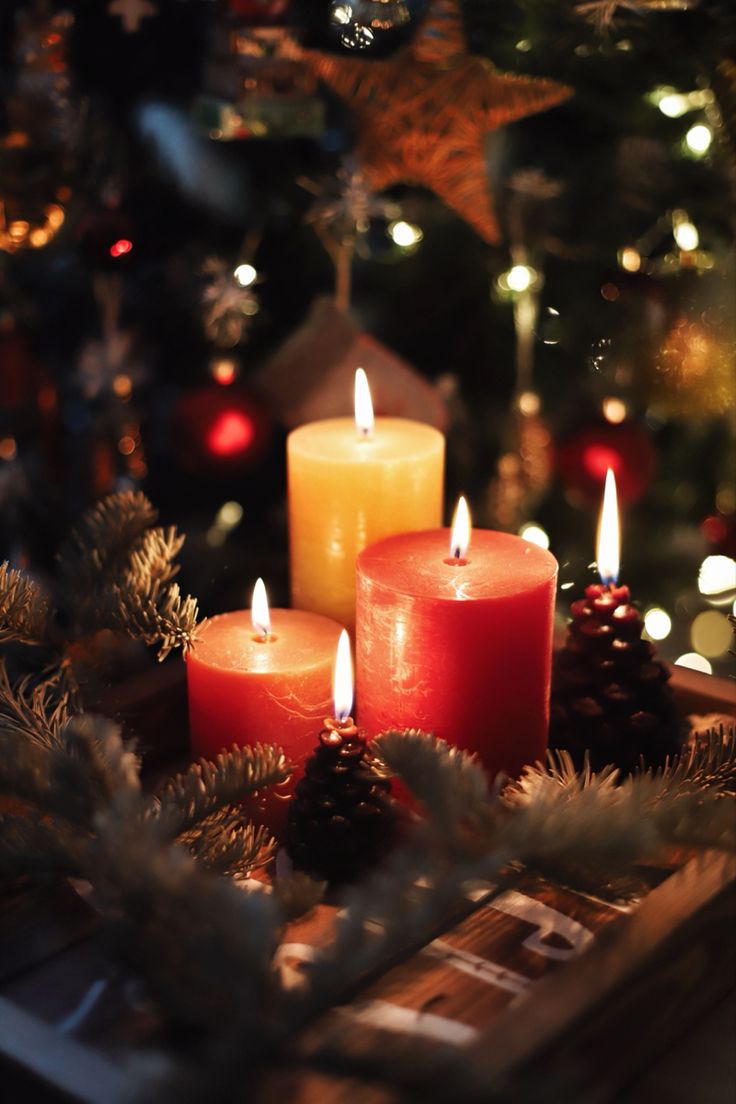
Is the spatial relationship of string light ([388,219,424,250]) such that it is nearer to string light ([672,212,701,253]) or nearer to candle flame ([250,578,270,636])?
string light ([672,212,701,253])

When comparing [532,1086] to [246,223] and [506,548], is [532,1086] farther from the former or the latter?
[246,223]

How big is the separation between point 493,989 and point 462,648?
0.21 m

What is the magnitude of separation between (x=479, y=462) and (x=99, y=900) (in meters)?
0.90

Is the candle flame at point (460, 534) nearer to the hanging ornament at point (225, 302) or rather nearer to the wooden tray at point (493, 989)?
the wooden tray at point (493, 989)

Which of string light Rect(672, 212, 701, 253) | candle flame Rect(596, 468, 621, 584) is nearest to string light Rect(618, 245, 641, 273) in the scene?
string light Rect(672, 212, 701, 253)

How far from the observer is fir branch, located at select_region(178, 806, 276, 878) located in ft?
2.27

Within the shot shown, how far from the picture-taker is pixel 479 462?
1.47 meters

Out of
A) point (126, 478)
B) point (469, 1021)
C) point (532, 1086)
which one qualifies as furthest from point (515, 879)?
point (126, 478)

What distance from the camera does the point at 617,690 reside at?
81 centimetres

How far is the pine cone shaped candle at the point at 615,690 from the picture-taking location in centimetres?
81

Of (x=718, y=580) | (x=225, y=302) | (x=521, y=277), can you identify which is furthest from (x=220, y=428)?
(x=718, y=580)

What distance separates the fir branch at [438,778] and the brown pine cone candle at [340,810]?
85 mm

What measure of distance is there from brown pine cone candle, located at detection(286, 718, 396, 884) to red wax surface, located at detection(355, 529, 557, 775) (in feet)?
0.22

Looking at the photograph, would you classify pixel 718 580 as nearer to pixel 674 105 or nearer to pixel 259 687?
pixel 674 105
